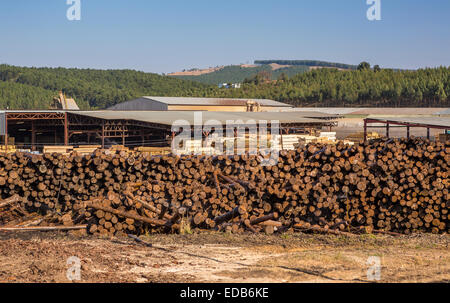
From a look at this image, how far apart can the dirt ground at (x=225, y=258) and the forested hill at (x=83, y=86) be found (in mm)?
104843

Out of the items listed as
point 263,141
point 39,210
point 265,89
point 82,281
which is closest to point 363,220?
point 82,281

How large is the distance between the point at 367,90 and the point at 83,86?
96.4 metres

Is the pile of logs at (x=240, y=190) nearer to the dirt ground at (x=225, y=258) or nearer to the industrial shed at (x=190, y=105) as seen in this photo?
the dirt ground at (x=225, y=258)

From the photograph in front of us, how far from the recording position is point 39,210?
1327cm

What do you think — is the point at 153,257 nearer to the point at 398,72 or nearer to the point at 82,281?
the point at 82,281

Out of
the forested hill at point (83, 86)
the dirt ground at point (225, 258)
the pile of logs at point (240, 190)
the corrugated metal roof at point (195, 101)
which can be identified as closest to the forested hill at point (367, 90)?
the forested hill at point (83, 86)

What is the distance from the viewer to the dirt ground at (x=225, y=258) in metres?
7.79

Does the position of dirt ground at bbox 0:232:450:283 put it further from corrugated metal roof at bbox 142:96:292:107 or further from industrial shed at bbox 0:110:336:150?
corrugated metal roof at bbox 142:96:292:107

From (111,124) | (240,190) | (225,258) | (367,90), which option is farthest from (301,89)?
(225,258)

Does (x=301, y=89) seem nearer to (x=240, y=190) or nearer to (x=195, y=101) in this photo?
(x=195, y=101)

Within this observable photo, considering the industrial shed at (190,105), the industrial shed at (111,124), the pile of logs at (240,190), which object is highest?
the industrial shed at (190,105)

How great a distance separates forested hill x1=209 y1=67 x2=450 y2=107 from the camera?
88688 millimetres

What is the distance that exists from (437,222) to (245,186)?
4574 millimetres

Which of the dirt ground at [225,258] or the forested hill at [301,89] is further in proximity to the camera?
the forested hill at [301,89]
